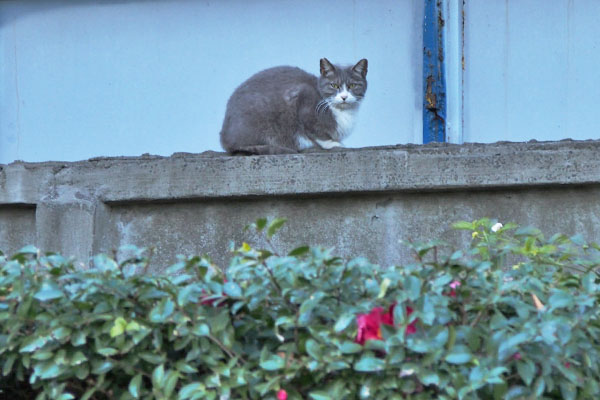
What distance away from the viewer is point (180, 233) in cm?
324

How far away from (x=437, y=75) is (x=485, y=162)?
5.44ft

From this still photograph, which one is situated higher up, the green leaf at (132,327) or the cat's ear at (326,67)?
the cat's ear at (326,67)

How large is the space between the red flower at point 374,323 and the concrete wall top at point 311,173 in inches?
58.2

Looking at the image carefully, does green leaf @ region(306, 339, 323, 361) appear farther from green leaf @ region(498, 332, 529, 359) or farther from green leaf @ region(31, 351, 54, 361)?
green leaf @ region(31, 351, 54, 361)

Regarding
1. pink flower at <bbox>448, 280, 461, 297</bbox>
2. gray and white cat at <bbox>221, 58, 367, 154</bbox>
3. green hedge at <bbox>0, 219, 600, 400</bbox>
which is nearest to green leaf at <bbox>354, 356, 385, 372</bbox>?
green hedge at <bbox>0, 219, 600, 400</bbox>

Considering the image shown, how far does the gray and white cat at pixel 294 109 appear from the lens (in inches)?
144

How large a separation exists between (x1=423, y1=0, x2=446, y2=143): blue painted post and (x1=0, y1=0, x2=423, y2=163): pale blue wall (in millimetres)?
109

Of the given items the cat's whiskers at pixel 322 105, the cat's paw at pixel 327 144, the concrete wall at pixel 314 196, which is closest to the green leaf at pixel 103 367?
the concrete wall at pixel 314 196

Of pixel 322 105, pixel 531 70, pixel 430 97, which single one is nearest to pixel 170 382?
pixel 322 105

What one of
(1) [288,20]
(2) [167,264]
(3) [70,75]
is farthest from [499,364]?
(3) [70,75]

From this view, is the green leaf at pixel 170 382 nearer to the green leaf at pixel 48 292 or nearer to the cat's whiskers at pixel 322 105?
Result: the green leaf at pixel 48 292

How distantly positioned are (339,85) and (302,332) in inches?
94.5

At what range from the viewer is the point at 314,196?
315cm

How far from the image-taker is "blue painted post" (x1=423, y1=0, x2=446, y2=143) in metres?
4.57
